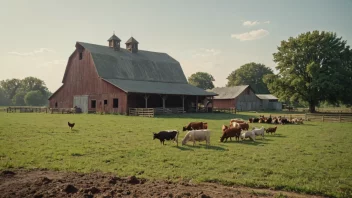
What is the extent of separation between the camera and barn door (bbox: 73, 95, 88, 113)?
40.2 metres

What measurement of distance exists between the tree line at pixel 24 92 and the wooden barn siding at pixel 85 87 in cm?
6581

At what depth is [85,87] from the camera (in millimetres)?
40562

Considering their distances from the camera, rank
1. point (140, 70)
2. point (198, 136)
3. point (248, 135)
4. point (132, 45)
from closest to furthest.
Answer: point (198, 136)
point (248, 135)
point (140, 70)
point (132, 45)

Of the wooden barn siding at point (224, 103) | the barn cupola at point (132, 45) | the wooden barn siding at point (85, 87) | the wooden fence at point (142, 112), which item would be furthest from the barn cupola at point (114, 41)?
the wooden barn siding at point (224, 103)

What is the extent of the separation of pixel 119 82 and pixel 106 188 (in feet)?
107

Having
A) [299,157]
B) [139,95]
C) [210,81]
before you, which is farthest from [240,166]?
[210,81]

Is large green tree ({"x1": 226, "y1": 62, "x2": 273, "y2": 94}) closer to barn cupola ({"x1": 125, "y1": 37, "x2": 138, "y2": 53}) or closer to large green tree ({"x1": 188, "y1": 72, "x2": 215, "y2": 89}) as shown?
large green tree ({"x1": 188, "y1": 72, "x2": 215, "y2": 89})

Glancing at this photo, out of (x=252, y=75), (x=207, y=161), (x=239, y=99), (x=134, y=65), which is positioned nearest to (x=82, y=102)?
(x=134, y=65)

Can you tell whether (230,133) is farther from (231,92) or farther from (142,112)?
(231,92)

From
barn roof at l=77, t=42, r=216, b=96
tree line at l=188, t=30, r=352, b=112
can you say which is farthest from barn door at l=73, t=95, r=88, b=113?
tree line at l=188, t=30, r=352, b=112

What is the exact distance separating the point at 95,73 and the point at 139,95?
7.94 m

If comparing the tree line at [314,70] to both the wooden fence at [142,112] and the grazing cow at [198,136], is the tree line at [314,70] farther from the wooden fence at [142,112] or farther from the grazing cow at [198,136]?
the grazing cow at [198,136]

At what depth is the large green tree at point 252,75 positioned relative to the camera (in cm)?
9775

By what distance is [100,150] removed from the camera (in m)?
10.5
